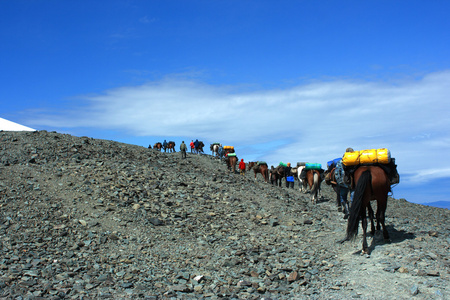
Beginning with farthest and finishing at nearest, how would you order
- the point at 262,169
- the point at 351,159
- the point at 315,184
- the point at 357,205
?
the point at 262,169, the point at 315,184, the point at 351,159, the point at 357,205

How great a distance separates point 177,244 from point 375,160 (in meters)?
6.30

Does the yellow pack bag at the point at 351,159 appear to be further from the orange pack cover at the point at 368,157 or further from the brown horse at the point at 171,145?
the brown horse at the point at 171,145

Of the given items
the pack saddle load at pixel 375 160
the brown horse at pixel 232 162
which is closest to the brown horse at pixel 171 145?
the brown horse at pixel 232 162

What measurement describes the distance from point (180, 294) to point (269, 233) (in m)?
4.63

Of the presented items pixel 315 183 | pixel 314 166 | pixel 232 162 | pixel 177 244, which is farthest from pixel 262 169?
pixel 177 244

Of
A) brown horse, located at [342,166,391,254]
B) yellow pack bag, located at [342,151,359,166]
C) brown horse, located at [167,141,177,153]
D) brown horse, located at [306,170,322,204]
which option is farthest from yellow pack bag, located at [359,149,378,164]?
brown horse, located at [167,141,177,153]

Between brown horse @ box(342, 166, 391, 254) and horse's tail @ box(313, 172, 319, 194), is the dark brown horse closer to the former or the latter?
horse's tail @ box(313, 172, 319, 194)

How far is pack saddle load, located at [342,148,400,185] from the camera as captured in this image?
1102 cm

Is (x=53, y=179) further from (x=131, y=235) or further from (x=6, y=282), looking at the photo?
(x=6, y=282)

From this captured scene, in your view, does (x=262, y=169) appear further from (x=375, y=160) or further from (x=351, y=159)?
(x=375, y=160)

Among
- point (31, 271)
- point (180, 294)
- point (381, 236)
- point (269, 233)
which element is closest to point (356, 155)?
point (381, 236)

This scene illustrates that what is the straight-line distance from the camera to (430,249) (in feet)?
34.4

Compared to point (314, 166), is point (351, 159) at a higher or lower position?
lower

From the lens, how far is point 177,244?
12000 mm
